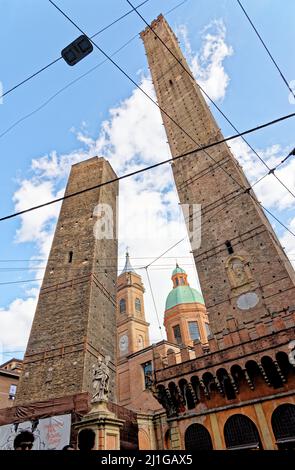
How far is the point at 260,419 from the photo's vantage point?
1091cm

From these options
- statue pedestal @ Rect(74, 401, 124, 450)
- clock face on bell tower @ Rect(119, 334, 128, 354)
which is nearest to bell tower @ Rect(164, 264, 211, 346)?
clock face on bell tower @ Rect(119, 334, 128, 354)

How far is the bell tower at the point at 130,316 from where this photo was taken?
3434cm

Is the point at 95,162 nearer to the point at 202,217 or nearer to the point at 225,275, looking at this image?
the point at 202,217

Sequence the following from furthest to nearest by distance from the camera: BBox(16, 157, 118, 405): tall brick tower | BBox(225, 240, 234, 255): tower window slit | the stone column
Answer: BBox(225, 240, 234, 255): tower window slit, BBox(16, 157, 118, 405): tall brick tower, the stone column

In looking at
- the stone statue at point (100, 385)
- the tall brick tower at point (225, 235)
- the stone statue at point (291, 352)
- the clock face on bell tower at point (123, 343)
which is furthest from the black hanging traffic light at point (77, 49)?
the clock face on bell tower at point (123, 343)

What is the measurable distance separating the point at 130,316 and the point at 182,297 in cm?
616

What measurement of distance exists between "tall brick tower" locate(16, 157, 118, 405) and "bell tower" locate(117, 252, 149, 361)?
11853 millimetres

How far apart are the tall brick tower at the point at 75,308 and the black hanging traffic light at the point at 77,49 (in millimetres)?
10437

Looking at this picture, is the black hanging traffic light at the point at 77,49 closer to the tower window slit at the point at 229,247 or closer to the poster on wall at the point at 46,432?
the poster on wall at the point at 46,432

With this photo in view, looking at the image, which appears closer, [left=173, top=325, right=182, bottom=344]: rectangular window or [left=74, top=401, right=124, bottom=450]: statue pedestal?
[left=74, top=401, right=124, bottom=450]: statue pedestal

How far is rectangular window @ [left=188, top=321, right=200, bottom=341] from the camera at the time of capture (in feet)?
107

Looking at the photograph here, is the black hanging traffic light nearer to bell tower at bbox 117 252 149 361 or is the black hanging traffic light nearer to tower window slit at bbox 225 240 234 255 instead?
tower window slit at bbox 225 240 234 255

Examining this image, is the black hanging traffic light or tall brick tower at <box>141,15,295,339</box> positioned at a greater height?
tall brick tower at <box>141,15,295,339</box>
